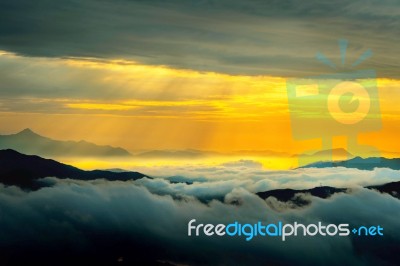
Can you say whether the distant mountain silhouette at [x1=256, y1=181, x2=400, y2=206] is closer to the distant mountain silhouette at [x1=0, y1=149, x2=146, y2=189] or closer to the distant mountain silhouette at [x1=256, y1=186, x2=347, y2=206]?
the distant mountain silhouette at [x1=256, y1=186, x2=347, y2=206]

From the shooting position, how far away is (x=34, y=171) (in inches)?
452

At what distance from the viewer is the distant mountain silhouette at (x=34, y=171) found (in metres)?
10.2

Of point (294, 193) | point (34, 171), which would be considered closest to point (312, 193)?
point (294, 193)

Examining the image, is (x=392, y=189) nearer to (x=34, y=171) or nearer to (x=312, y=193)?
(x=312, y=193)

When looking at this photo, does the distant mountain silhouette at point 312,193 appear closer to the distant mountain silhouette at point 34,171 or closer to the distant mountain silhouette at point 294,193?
the distant mountain silhouette at point 294,193

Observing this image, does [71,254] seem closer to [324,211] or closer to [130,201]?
[130,201]

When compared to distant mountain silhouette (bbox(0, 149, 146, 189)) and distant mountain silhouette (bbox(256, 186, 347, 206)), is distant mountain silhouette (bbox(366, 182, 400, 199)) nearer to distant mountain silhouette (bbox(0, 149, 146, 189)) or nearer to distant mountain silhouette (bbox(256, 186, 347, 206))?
distant mountain silhouette (bbox(256, 186, 347, 206))

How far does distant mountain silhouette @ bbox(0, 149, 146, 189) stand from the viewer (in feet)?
33.5

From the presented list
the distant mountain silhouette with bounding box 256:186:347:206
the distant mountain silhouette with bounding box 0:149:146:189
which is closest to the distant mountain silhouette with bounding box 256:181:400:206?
the distant mountain silhouette with bounding box 256:186:347:206

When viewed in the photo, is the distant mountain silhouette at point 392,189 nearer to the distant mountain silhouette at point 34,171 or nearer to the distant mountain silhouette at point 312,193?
the distant mountain silhouette at point 312,193

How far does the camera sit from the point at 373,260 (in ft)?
39.4

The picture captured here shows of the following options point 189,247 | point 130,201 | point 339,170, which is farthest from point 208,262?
point 339,170

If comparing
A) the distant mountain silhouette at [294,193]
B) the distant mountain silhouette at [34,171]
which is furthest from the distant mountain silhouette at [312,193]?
the distant mountain silhouette at [34,171]

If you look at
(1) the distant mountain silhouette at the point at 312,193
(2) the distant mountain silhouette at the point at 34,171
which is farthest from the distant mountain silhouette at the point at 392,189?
(2) the distant mountain silhouette at the point at 34,171
